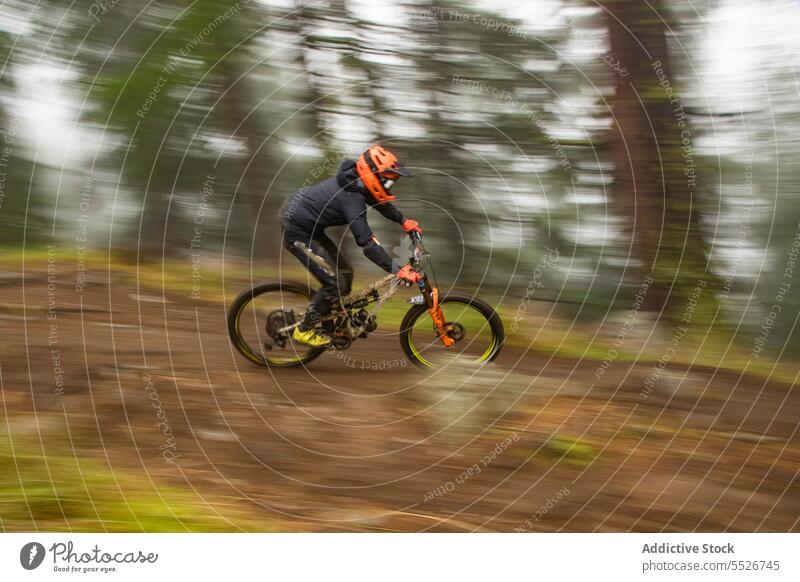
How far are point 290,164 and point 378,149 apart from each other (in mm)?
4874

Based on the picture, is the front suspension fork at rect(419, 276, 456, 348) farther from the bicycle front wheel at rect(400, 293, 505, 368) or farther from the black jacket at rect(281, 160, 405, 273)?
the black jacket at rect(281, 160, 405, 273)

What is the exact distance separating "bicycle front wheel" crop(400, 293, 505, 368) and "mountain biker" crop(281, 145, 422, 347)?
2.36 ft

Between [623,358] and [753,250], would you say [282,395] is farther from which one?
[753,250]

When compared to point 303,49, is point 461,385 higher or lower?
lower

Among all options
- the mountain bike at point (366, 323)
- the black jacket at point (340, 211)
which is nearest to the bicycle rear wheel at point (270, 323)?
the mountain bike at point (366, 323)

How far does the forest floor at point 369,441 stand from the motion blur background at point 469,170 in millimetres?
92

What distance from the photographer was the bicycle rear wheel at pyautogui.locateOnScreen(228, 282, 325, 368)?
25.8 feet

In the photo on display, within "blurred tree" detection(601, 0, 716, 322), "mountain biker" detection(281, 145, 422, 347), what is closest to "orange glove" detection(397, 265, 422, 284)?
"mountain biker" detection(281, 145, 422, 347)

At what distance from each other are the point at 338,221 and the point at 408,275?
3.44 ft

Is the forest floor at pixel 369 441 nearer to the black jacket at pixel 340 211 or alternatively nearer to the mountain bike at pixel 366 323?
the mountain bike at pixel 366 323

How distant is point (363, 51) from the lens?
1041 cm

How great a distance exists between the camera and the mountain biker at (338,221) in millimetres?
6859

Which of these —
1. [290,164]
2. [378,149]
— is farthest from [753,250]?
[290,164]
